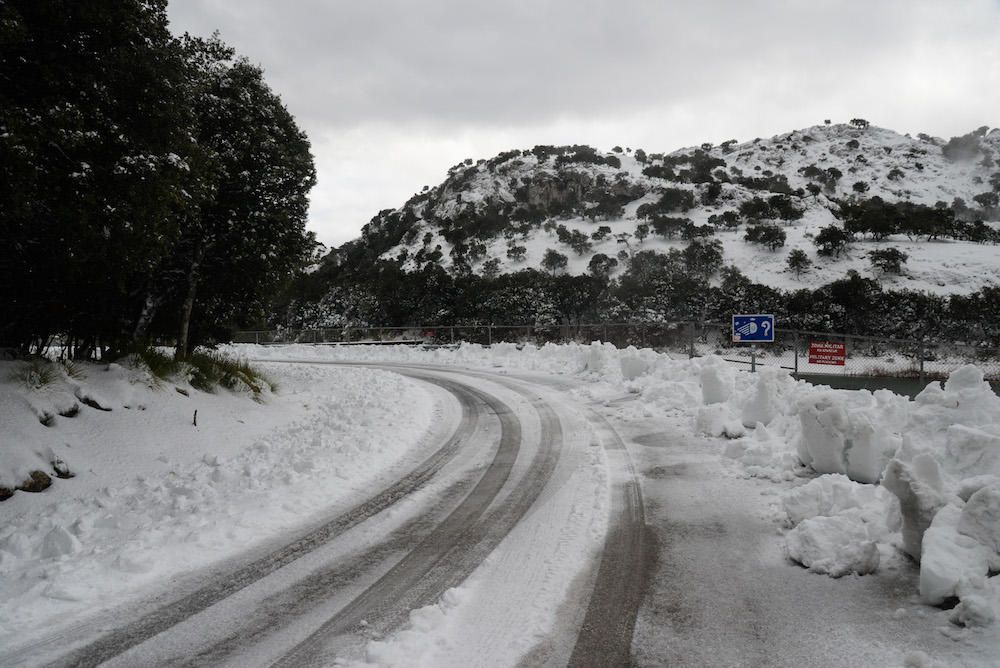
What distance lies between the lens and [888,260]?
1417 inches

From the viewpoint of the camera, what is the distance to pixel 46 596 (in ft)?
12.4

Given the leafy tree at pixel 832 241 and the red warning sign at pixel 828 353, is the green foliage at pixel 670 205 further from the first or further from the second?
the red warning sign at pixel 828 353

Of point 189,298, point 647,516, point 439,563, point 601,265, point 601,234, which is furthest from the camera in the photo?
point 601,234

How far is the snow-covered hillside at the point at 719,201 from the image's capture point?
40.3 meters

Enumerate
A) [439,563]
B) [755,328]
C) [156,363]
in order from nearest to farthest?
[439,563] < [156,363] < [755,328]

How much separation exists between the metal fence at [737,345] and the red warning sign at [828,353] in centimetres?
14

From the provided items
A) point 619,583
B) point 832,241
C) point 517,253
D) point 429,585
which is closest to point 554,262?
point 517,253

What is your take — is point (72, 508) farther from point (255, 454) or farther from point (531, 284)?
point (531, 284)

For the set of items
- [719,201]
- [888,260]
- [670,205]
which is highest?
[719,201]

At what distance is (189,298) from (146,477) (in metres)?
7.27

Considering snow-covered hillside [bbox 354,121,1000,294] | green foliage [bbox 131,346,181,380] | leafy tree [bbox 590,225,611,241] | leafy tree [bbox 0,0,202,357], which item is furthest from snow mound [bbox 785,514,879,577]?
leafy tree [bbox 590,225,611,241]

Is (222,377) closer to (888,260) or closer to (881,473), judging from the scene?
(881,473)

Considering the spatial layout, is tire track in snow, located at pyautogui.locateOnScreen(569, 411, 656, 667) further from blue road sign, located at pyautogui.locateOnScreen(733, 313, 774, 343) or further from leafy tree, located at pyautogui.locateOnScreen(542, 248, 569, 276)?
leafy tree, located at pyautogui.locateOnScreen(542, 248, 569, 276)

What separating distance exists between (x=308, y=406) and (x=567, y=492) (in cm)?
764
